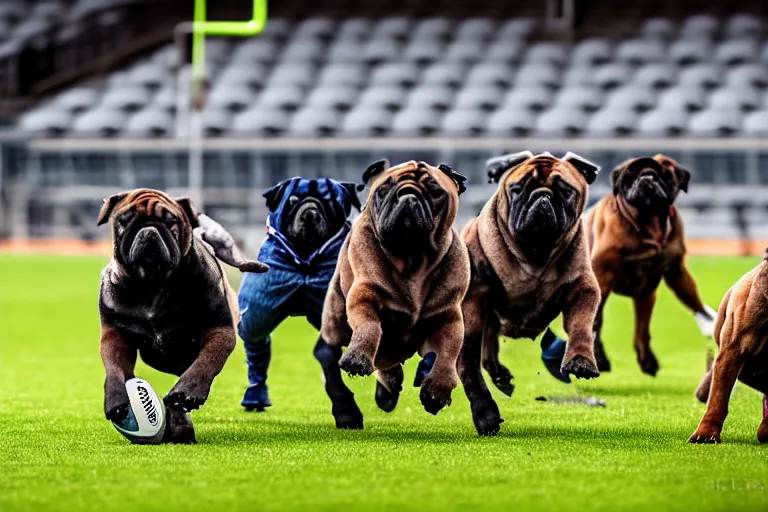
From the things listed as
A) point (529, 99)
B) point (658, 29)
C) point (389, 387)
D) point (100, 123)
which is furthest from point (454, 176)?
point (658, 29)

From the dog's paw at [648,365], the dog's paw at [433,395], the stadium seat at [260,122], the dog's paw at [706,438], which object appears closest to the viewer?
the dog's paw at [706,438]

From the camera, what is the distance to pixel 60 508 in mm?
4113

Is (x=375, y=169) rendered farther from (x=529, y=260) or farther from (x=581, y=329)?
(x=581, y=329)

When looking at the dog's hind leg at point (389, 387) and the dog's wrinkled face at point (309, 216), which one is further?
the dog's wrinkled face at point (309, 216)

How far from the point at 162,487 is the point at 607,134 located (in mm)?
23704

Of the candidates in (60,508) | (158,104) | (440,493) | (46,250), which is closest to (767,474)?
(440,493)

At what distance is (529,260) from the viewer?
596 centimetres

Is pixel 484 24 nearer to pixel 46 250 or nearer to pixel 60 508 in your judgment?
pixel 46 250

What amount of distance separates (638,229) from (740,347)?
2.53m

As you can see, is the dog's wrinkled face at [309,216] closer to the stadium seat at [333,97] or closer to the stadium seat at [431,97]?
the stadium seat at [431,97]

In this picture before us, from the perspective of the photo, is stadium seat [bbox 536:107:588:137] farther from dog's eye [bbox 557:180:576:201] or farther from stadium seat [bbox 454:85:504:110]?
dog's eye [bbox 557:180:576:201]

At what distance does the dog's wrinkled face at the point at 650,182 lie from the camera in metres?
7.50

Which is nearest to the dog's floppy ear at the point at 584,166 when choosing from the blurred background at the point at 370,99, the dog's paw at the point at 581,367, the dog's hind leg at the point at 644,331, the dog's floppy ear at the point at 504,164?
the dog's floppy ear at the point at 504,164

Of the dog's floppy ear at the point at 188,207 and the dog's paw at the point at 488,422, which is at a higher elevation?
the dog's floppy ear at the point at 188,207
